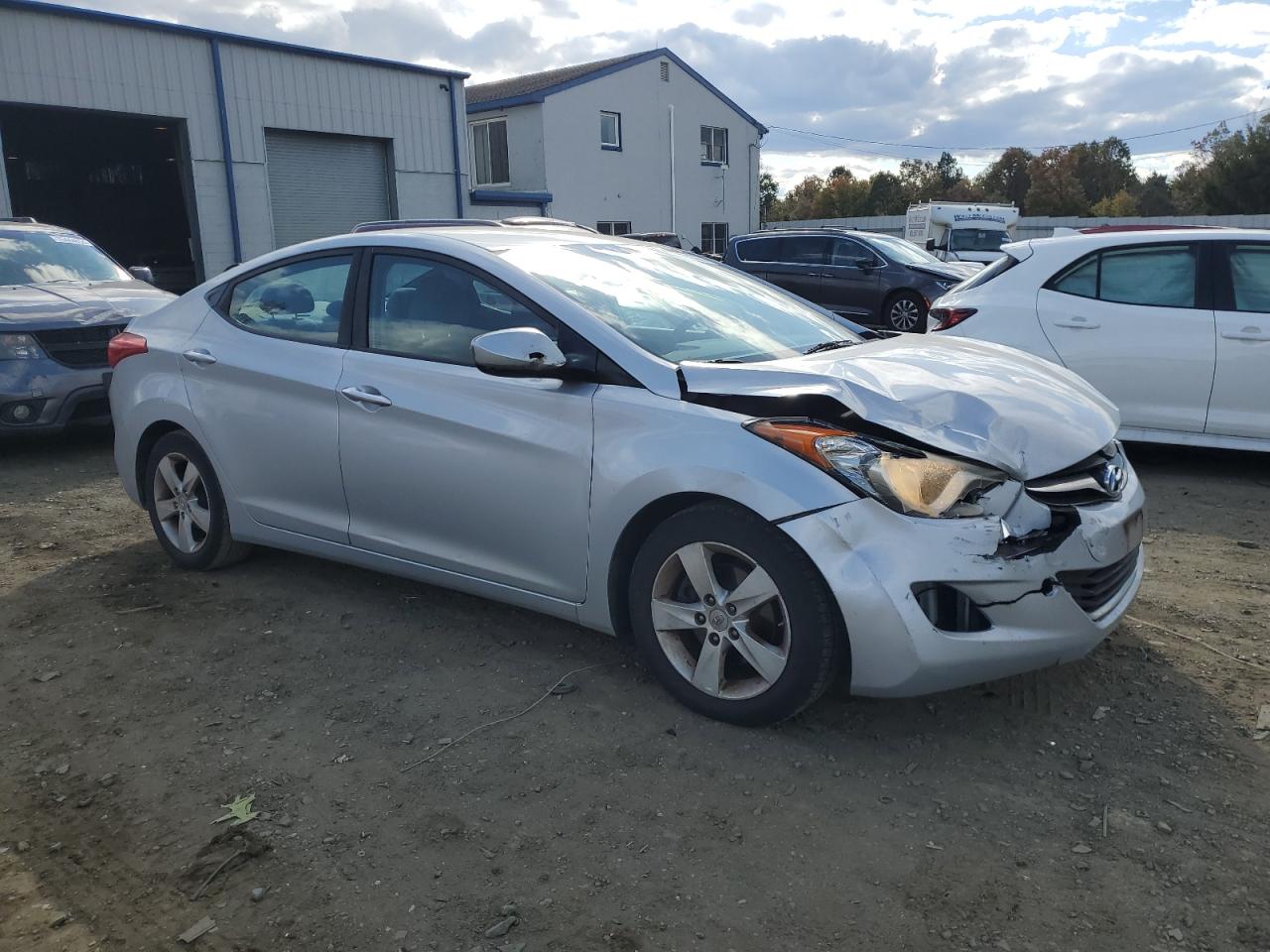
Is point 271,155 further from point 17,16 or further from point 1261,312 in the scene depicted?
point 1261,312

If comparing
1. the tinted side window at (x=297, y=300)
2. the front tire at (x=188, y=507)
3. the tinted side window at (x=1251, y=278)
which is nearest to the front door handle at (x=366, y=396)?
the tinted side window at (x=297, y=300)

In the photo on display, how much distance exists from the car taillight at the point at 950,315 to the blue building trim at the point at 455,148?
17697mm

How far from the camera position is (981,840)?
107 inches

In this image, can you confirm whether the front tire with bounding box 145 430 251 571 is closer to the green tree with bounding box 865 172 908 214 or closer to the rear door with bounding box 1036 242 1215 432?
the rear door with bounding box 1036 242 1215 432

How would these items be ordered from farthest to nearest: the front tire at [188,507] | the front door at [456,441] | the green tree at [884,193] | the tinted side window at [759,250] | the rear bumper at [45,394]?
the green tree at [884,193], the tinted side window at [759,250], the rear bumper at [45,394], the front tire at [188,507], the front door at [456,441]

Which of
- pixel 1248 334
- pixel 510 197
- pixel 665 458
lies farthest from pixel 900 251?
pixel 665 458

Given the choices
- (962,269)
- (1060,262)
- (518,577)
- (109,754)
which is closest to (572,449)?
(518,577)

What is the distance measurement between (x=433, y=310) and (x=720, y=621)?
172 cm

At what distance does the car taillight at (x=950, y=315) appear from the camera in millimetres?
7051

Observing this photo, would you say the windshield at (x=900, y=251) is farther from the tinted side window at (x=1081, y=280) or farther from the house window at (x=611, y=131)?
the house window at (x=611, y=131)

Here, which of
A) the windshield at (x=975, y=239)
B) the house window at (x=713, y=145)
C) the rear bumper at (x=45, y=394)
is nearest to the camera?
the rear bumper at (x=45, y=394)

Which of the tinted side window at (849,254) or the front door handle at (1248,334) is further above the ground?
the tinted side window at (849,254)

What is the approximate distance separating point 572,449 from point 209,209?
58.0 ft

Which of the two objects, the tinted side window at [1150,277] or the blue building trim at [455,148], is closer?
the tinted side window at [1150,277]
